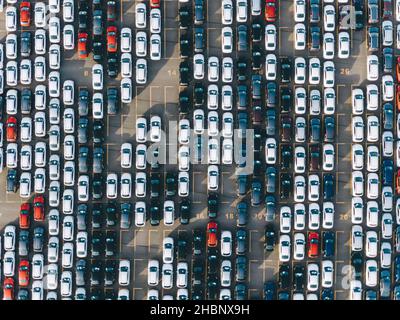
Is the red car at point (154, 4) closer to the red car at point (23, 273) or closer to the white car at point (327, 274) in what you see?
A: the red car at point (23, 273)

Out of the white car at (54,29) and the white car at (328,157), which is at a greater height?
the white car at (54,29)

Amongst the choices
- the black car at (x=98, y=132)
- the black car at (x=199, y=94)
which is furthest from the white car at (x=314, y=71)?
the black car at (x=98, y=132)

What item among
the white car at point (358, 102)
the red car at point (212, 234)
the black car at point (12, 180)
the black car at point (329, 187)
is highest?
the white car at point (358, 102)

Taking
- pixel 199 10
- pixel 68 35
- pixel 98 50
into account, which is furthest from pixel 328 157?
pixel 68 35

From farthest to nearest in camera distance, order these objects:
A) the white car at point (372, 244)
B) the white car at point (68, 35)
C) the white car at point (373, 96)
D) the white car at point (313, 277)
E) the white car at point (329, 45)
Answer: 1. the white car at point (68, 35)
2. the white car at point (313, 277)
3. the white car at point (329, 45)
4. the white car at point (373, 96)
5. the white car at point (372, 244)

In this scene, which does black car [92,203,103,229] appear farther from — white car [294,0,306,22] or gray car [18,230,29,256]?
white car [294,0,306,22]

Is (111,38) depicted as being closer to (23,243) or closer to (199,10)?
(199,10)
